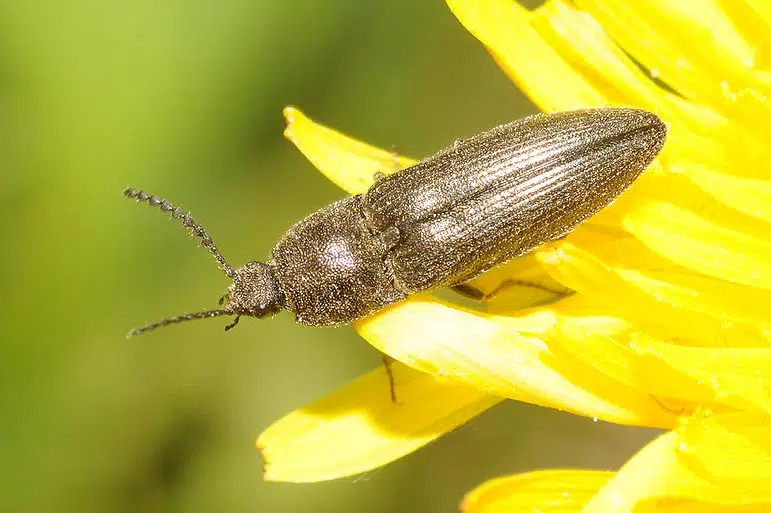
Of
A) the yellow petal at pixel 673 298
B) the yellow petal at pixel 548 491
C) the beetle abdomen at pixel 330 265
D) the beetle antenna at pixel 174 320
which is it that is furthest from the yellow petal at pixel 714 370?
the beetle antenna at pixel 174 320

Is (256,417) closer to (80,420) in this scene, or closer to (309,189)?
(80,420)

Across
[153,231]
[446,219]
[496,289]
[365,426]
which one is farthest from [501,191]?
[153,231]

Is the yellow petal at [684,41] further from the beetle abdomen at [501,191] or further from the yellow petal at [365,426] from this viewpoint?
the yellow petal at [365,426]

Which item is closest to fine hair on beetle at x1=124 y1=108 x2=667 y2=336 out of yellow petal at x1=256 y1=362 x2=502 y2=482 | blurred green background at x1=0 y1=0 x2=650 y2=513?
yellow petal at x1=256 y1=362 x2=502 y2=482

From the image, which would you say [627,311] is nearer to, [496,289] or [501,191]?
[496,289]

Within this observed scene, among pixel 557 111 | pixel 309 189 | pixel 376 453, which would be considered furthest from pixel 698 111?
pixel 309 189

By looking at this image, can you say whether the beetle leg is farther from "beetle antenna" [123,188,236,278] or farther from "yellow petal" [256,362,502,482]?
"beetle antenna" [123,188,236,278]
